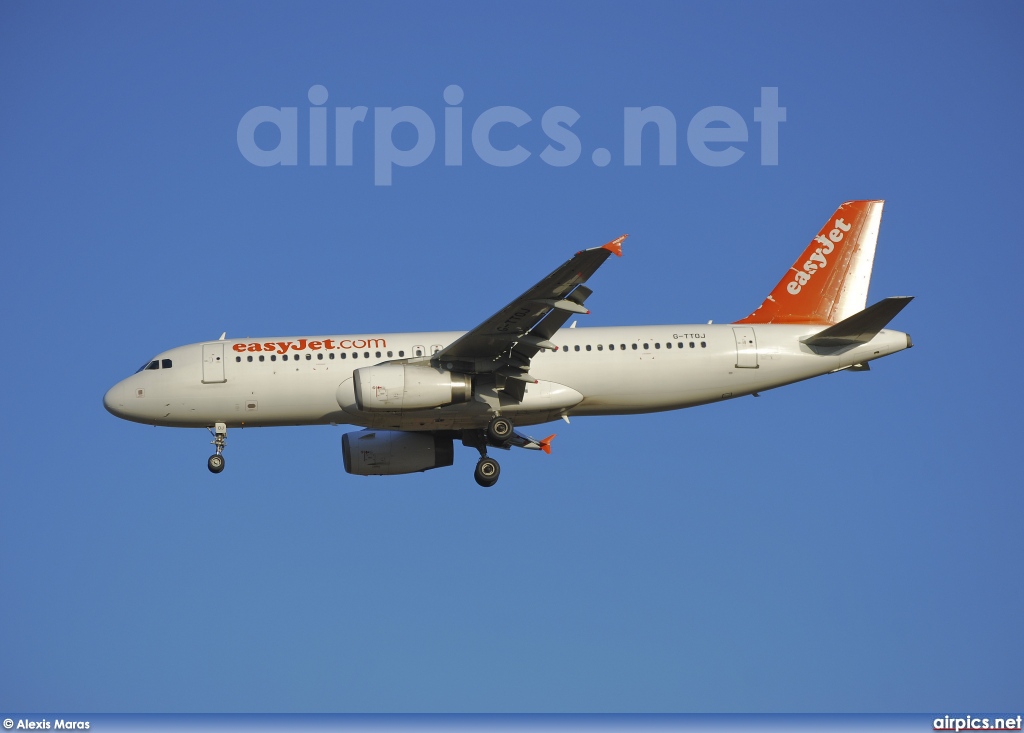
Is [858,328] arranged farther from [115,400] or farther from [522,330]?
[115,400]

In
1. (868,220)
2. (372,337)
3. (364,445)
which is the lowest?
(364,445)

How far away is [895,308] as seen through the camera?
36406 millimetres

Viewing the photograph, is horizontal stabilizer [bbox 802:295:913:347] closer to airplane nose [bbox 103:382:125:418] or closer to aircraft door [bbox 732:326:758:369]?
aircraft door [bbox 732:326:758:369]

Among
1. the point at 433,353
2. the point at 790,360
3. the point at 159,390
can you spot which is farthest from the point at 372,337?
the point at 790,360

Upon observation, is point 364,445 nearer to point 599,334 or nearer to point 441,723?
point 599,334

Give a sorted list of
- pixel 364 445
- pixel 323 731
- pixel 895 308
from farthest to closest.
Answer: pixel 364 445 → pixel 895 308 → pixel 323 731

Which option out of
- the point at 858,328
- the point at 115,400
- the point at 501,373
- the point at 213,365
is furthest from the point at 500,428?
the point at 115,400

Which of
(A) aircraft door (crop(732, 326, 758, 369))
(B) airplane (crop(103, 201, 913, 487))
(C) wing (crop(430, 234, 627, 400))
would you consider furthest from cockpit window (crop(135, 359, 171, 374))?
(A) aircraft door (crop(732, 326, 758, 369))

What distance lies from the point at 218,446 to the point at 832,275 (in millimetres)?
18326

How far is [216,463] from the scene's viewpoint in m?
38.2

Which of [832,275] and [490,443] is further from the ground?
[832,275]

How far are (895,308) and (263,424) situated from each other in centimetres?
1733

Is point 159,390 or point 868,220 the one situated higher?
point 868,220

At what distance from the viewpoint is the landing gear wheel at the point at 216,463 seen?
3809 centimetres
